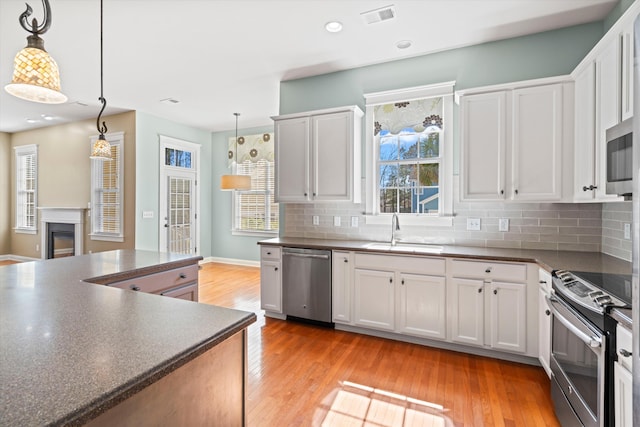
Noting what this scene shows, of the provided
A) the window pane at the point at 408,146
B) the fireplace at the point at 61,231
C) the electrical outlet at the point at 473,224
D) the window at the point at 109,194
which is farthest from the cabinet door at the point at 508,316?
the fireplace at the point at 61,231

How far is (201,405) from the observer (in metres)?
1.05

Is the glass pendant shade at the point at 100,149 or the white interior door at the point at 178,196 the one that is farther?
the white interior door at the point at 178,196

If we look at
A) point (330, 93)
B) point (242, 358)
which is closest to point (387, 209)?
point (330, 93)

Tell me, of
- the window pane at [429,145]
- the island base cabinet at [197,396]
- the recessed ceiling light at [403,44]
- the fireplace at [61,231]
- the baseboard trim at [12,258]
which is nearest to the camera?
the island base cabinet at [197,396]

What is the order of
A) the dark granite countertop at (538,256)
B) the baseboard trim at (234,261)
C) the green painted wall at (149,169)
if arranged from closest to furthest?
the dark granite countertop at (538,256) → the green painted wall at (149,169) → the baseboard trim at (234,261)

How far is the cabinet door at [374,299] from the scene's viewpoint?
308cm

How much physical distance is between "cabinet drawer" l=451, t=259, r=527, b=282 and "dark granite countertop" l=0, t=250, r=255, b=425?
2157 millimetres

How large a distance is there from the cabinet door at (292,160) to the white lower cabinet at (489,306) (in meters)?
1.90

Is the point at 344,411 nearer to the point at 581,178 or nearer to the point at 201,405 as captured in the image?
the point at 201,405

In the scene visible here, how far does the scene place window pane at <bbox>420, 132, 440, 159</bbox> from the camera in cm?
348

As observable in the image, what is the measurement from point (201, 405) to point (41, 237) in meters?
8.14

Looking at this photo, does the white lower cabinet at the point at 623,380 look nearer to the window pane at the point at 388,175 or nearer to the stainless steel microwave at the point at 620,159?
the stainless steel microwave at the point at 620,159

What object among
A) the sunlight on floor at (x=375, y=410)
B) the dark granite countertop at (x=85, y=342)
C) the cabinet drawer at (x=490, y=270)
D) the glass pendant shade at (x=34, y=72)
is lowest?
the sunlight on floor at (x=375, y=410)

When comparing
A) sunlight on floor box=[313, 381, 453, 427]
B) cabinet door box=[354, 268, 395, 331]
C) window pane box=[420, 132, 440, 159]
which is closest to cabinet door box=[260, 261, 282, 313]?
cabinet door box=[354, 268, 395, 331]
